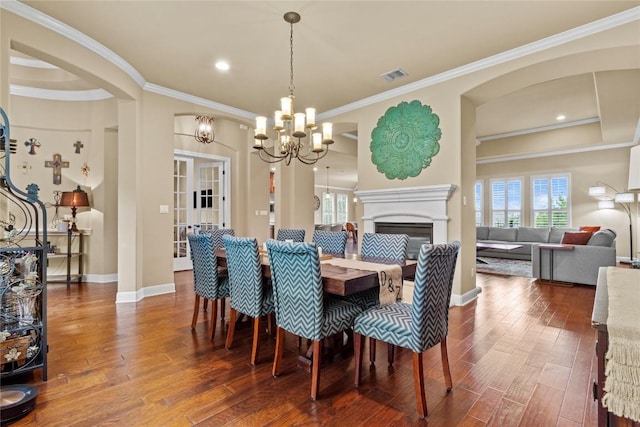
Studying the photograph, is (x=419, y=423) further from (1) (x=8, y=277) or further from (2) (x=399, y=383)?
(1) (x=8, y=277)

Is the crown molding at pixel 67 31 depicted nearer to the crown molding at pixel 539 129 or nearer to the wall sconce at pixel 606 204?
the crown molding at pixel 539 129

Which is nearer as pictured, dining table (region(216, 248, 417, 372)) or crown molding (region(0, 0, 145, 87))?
dining table (region(216, 248, 417, 372))

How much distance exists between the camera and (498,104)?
5.58 meters

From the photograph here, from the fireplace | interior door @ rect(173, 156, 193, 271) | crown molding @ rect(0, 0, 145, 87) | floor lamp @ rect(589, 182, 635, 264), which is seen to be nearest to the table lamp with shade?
interior door @ rect(173, 156, 193, 271)

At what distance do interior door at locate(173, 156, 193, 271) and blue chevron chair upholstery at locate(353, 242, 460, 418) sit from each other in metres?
5.11

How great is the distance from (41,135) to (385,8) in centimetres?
554

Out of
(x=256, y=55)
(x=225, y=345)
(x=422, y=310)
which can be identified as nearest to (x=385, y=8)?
(x=256, y=55)

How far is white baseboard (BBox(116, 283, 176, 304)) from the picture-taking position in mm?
4012

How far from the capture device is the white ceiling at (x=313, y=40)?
271 centimetres

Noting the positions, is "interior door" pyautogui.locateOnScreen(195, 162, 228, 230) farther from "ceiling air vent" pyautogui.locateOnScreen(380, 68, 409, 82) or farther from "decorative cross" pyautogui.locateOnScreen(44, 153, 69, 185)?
"ceiling air vent" pyautogui.locateOnScreen(380, 68, 409, 82)

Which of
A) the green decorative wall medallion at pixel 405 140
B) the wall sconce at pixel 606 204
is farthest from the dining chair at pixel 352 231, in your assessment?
the green decorative wall medallion at pixel 405 140

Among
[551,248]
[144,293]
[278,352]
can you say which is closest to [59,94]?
[144,293]

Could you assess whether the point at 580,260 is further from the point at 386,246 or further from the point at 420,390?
the point at 420,390

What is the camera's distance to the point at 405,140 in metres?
4.39
